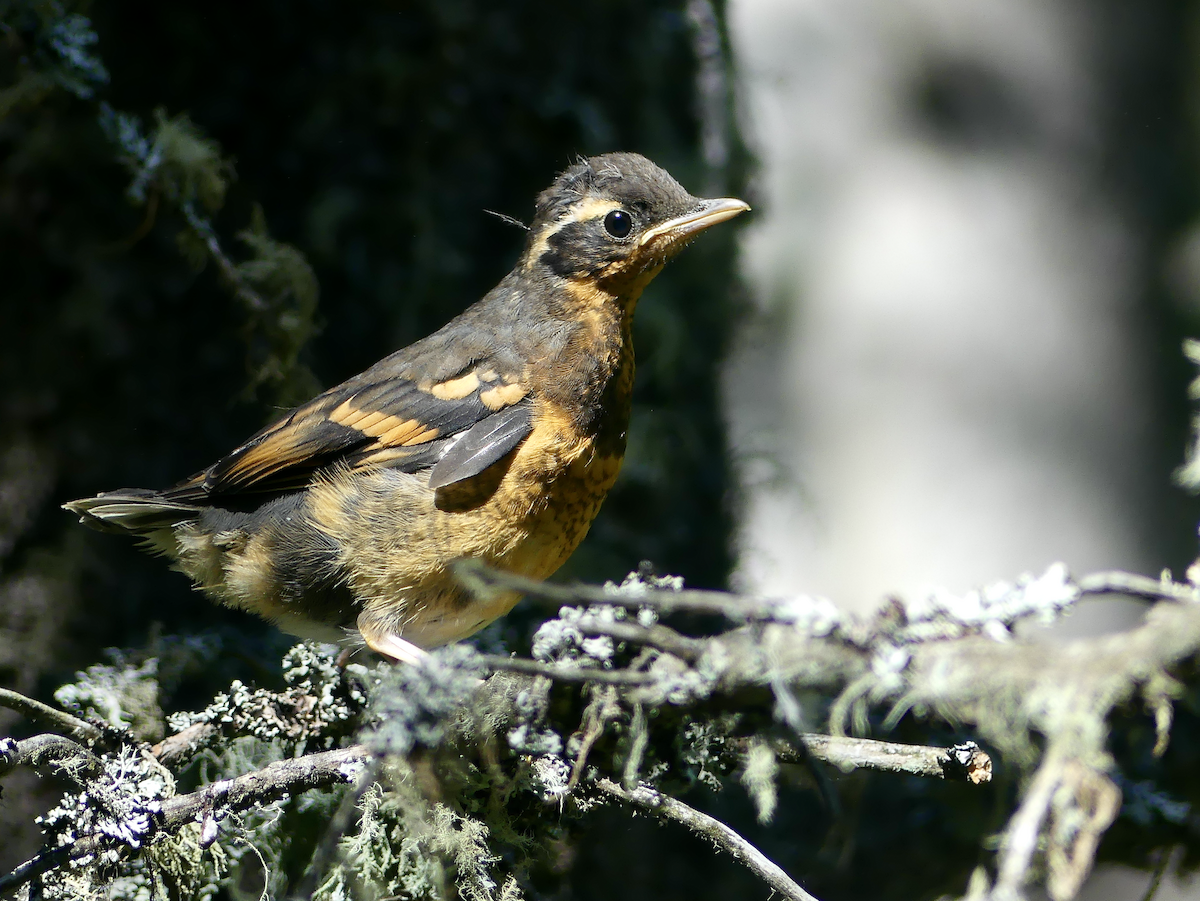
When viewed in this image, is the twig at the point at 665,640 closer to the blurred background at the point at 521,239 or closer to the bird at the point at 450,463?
the bird at the point at 450,463

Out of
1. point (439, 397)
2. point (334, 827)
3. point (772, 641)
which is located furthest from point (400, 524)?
point (772, 641)

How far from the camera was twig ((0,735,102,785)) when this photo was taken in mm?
1977

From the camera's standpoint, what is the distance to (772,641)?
1393 mm

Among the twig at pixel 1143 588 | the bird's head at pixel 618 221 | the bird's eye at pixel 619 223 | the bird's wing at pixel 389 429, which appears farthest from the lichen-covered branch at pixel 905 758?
the bird's eye at pixel 619 223

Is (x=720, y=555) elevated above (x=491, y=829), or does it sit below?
above

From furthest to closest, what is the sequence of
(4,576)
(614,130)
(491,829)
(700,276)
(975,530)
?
(700,276), (614,130), (975,530), (4,576), (491,829)

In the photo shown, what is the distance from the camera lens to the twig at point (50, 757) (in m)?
1.98

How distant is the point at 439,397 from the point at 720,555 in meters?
2.02

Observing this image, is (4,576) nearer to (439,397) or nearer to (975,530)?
(439,397)

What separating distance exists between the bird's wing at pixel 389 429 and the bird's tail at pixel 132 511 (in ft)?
0.22

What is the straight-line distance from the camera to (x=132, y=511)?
307 cm

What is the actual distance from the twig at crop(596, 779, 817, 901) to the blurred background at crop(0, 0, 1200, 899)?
5.38 ft

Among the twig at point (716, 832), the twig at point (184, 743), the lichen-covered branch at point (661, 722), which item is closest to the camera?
the lichen-covered branch at point (661, 722)

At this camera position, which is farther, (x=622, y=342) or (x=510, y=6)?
(x=510, y=6)
